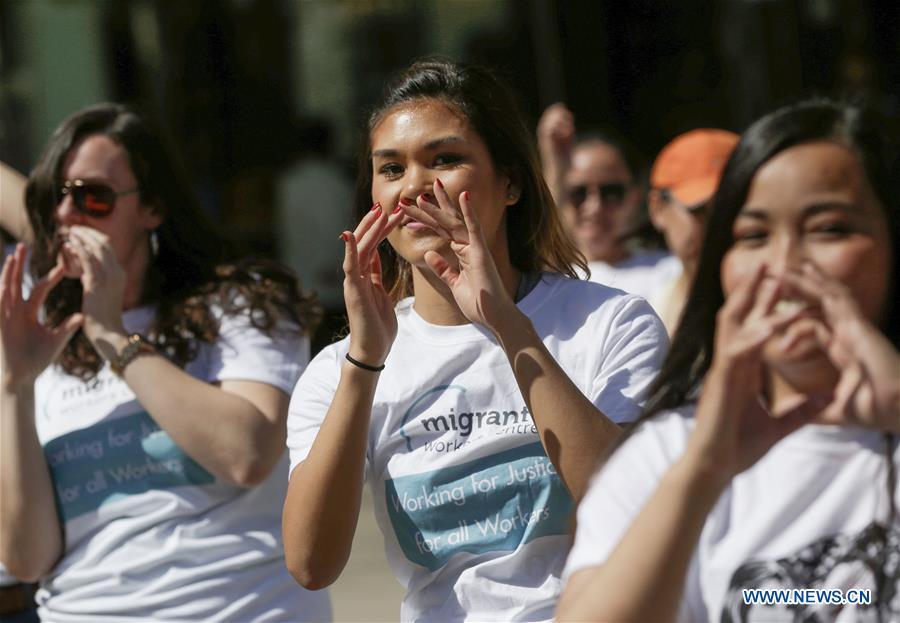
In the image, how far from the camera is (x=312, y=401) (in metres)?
3.14

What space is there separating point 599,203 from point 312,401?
3.08 m

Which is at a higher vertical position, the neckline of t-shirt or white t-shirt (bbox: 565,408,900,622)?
the neckline of t-shirt

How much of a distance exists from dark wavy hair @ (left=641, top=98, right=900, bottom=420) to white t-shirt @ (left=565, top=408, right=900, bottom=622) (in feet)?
0.50

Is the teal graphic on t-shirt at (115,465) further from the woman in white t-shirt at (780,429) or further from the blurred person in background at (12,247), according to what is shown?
the woman in white t-shirt at (780,429)

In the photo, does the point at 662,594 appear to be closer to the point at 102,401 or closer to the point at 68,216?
the point at 102,401

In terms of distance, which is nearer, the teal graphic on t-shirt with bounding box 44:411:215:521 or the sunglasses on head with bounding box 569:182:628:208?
the teal graphic on t-shirt with bounding box 44:411:215:521

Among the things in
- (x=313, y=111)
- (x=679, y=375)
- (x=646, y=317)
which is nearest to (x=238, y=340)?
(x=646, y=317)

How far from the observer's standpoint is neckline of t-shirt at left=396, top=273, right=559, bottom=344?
9.96 feet

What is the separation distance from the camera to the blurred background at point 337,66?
9.68 m

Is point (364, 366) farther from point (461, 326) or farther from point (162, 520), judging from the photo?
point (162, 520)

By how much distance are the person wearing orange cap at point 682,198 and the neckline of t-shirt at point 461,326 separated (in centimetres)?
196

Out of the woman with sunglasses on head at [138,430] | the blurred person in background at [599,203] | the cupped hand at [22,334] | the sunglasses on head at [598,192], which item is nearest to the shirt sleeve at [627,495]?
the woman with sunglasses on head at [138,430]

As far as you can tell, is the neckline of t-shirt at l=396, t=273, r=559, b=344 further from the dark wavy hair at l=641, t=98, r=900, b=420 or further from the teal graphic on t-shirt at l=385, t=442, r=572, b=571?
the dark wavy hair at l=641, t=98, r=900, b=420

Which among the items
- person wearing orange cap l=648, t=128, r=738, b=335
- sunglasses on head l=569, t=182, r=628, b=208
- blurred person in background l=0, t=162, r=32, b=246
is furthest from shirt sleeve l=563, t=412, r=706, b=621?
sunglasses on head l=569, t=182, r=628, b=208
